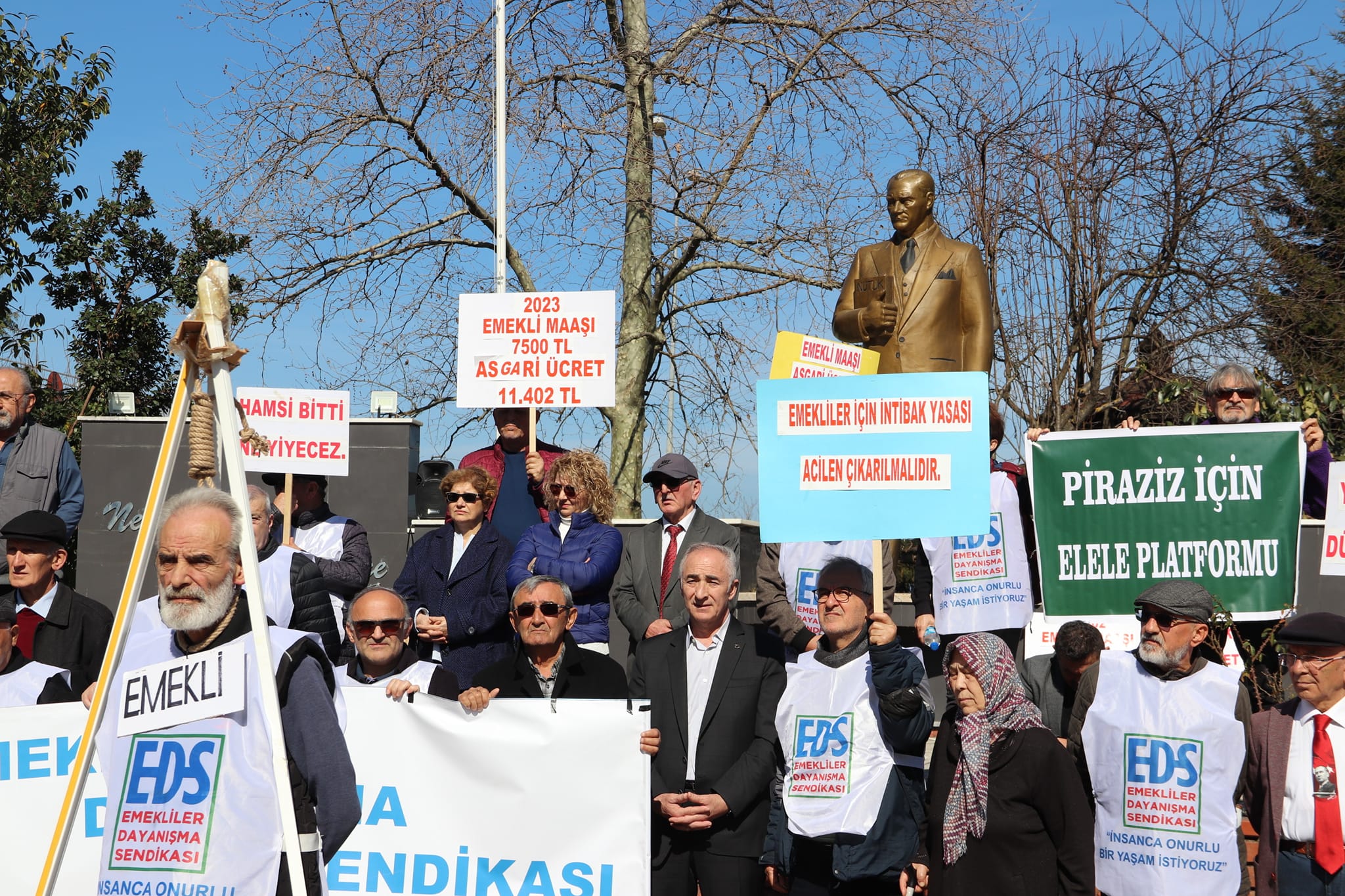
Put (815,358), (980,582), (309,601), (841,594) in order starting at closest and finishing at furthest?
(841,594)
(309,601)
(980,582)
(815,358)

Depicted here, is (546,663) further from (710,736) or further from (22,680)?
(22,680)

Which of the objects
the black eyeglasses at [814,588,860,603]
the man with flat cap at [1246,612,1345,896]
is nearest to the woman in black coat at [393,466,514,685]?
the black eyeglasses at [814,588,860,603]

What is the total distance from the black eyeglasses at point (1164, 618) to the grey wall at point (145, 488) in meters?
7.53

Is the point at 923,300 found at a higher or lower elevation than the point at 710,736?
higher

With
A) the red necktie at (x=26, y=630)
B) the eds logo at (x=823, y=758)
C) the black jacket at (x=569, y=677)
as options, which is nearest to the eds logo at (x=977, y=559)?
the eds logo at (x=823, y=758)

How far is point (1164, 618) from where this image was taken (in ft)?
18.2

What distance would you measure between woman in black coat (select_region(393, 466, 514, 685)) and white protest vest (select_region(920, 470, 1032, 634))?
203 cm

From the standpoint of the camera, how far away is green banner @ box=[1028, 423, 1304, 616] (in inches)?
285

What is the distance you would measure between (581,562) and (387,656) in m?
1.21

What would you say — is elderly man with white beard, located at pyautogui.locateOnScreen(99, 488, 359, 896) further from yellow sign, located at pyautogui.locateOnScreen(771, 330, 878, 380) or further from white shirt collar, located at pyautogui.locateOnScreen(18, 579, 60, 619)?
yellow sign, located at pyautogui.locateOnScreen(771, 330, 878, 380)

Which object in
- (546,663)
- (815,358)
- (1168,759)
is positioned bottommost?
(1168,759)

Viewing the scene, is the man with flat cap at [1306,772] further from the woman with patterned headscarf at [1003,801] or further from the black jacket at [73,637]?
the black jacket at [73,637]

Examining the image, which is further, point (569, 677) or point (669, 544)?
point (669, 544)

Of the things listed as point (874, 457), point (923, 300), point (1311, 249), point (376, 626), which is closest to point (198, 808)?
point (376, 626)
